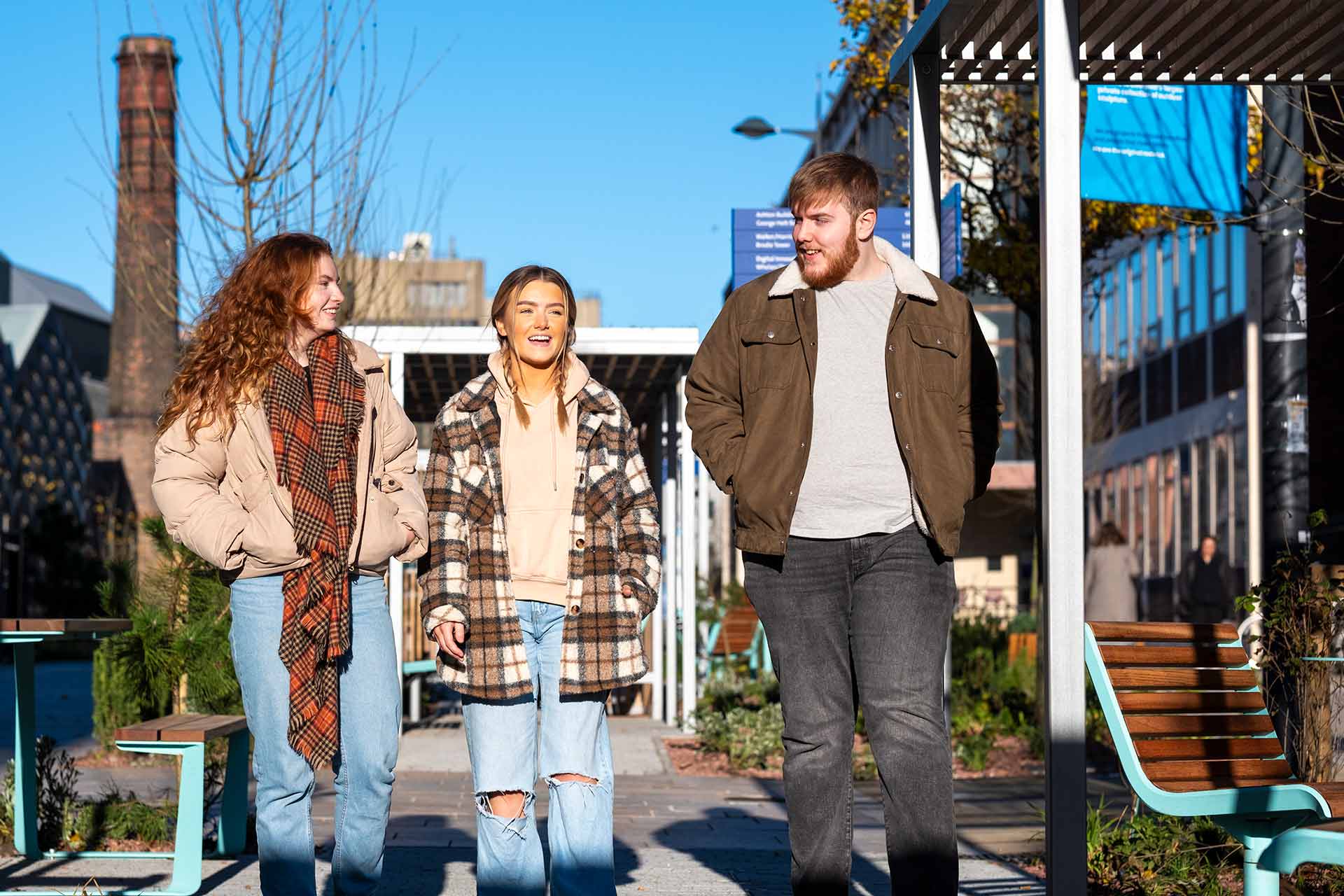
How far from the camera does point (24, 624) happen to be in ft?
19.0

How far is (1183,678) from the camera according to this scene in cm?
505

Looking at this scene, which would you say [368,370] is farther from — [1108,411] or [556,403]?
[1108,411]

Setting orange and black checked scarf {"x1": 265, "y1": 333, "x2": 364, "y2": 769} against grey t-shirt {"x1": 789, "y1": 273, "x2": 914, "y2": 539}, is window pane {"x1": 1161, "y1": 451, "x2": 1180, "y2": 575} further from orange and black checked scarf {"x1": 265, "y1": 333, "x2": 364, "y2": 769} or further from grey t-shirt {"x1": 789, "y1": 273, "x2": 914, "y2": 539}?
orange and black checked scarf {"x1": 265, "y1": 333, "x2": 364, "y2": 769}

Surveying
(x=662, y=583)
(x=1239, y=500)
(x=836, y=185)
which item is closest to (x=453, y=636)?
(x=836, y=185)

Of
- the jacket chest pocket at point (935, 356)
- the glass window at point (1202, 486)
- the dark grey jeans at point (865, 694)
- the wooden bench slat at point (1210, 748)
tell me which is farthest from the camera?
the glass window at point (1202, 486)

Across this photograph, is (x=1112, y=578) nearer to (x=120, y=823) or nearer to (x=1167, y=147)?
(x=1167, y=147)

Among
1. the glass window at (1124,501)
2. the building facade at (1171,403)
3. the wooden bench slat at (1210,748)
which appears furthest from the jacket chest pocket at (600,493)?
the glass window at (1124,501)

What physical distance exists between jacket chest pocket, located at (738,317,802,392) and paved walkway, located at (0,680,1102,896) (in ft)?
7.46

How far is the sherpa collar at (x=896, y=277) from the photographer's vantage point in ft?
14.5

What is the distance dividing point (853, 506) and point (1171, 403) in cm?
2913

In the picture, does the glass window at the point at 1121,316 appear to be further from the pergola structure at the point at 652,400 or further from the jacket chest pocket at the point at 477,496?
the jacket chest pocket at the point at 477,496

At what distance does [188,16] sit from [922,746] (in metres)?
8.00

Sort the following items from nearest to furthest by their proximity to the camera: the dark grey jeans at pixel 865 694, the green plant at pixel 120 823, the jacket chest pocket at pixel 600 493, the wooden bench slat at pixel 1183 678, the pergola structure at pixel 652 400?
the dark grey jeans at pixel 865 694, the jacket chest pocket at pixel 600 493, the wooden bench slat at pixel 1183 678, the green plant at pixel 120 823, the pergola structure at pixel 652 400

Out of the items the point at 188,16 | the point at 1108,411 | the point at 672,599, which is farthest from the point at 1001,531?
the point at 188,16
